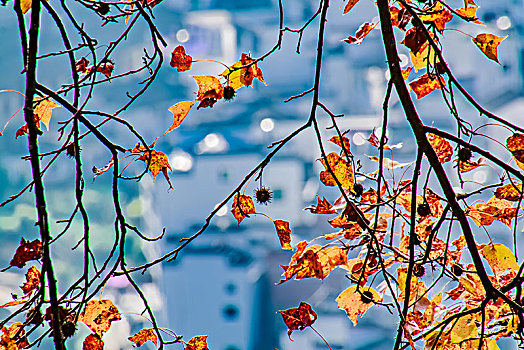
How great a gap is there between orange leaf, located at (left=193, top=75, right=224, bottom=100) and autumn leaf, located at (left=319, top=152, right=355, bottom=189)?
4.8 inches

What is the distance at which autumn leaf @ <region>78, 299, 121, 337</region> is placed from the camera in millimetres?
575

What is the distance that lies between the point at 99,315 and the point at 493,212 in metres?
0.44

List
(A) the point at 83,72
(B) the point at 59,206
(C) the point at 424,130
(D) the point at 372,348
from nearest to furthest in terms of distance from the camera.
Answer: (C) the point at 424,130
(A) the point at 83,72
(B) the point at 59,206
(D) the point at 372,348

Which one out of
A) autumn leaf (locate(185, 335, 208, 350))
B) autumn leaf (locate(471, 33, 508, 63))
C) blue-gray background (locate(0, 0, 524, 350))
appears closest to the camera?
autumn leaf (locate(471, 33, 508, 63))

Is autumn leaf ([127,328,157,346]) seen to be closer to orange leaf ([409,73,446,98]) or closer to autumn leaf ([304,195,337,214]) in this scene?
autumn leaf ([304,195,337,214])

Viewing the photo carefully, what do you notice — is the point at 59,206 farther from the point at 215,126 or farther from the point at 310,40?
the point at 310,40

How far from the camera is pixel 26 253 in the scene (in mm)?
517

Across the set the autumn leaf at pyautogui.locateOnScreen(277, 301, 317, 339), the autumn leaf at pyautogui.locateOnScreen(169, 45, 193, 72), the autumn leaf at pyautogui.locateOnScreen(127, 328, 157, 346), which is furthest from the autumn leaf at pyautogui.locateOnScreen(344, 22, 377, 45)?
the autumn leaf at pyautogui.locateOnScreen(127, 328, 157, 346)

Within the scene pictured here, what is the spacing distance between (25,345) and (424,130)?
1.47 ft

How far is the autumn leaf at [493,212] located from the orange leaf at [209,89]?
29cm

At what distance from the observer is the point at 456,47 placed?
1.65 metres

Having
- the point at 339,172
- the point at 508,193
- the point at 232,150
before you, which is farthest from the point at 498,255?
the point at 232,150

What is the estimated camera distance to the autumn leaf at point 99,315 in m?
0.57

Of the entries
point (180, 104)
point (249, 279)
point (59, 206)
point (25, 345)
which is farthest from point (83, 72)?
point (249, 279)
